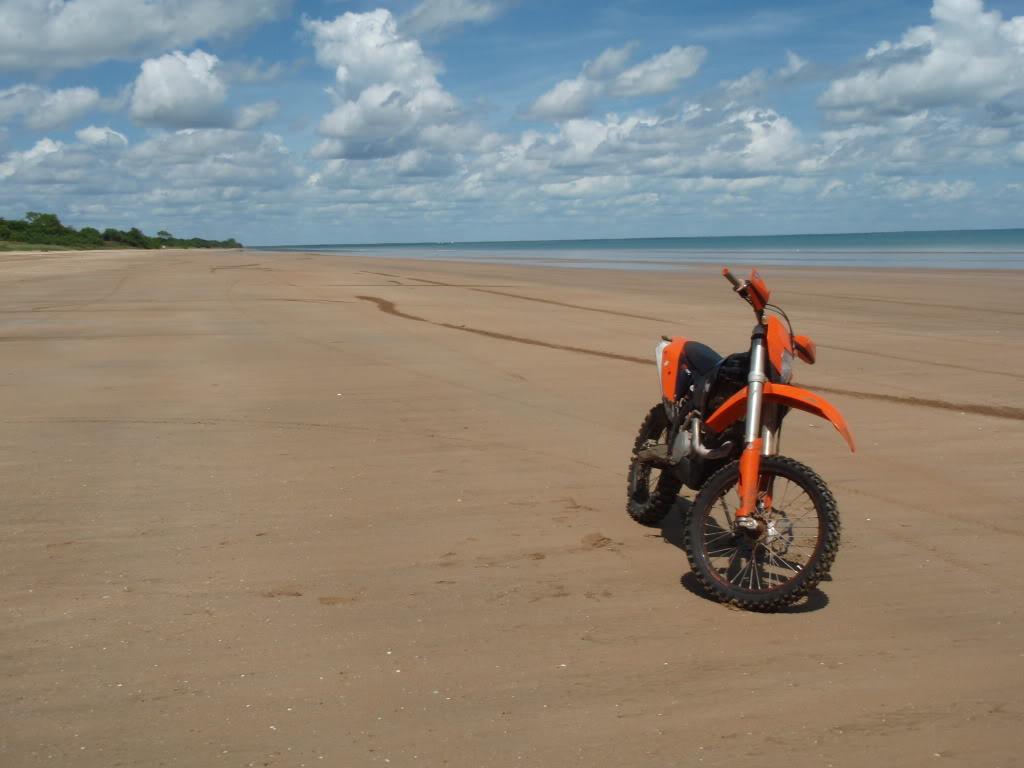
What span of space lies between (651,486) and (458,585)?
1.92m

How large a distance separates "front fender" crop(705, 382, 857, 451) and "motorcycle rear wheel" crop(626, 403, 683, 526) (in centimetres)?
72

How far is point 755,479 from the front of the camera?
4.54 meters

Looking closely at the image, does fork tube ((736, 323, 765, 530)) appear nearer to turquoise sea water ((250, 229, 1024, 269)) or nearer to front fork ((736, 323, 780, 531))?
front fork ((736, 323, 780, 531))

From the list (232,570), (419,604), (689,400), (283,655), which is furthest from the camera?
(689,400)

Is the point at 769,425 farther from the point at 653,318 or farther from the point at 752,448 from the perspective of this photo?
the point at 653,318

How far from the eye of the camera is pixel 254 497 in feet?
20.3

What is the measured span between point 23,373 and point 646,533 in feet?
25.2

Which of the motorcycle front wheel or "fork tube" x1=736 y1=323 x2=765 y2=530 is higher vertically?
"fork tube" x1=736 y1=323 x2=765 y2=530

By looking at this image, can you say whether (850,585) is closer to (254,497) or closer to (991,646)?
(991,646)

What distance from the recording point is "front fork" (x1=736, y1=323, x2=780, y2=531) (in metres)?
4.54

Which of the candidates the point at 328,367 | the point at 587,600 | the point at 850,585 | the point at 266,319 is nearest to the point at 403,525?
the point at 587,600

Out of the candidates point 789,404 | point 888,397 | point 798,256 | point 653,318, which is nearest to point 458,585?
point 789,404

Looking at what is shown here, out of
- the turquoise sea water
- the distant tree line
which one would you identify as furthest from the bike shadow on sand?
the distant tree line

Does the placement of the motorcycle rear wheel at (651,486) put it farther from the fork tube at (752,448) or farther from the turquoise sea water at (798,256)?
the turquoise sea water at (798,256)
